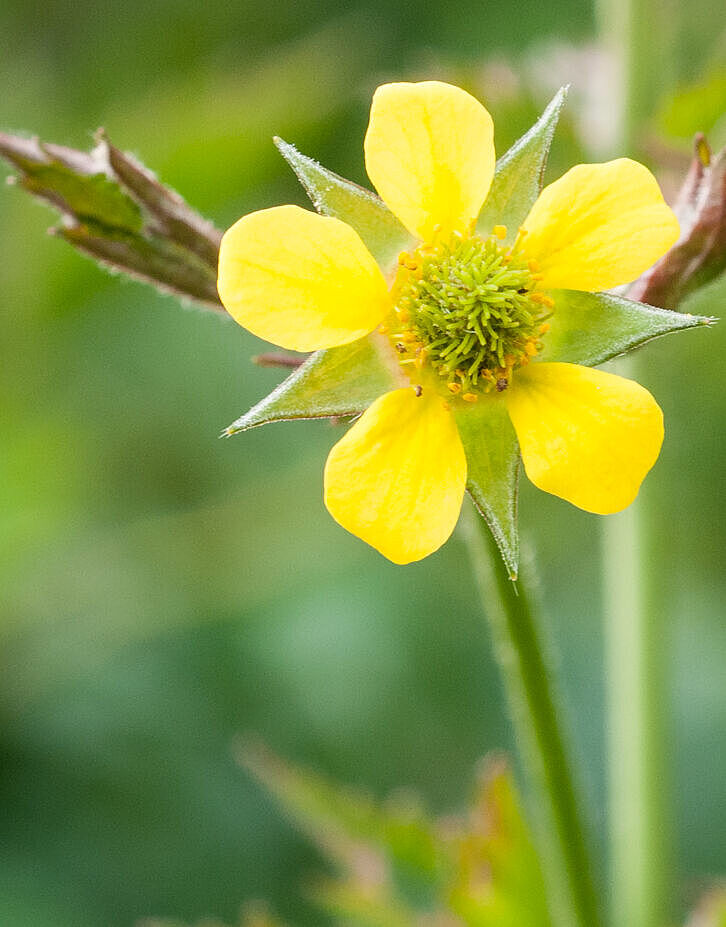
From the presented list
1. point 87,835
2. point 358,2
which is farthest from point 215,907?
point 358,2

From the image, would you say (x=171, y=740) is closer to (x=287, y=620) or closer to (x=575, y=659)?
(x=287, y=620)

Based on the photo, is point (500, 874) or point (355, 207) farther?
point (500, 874)

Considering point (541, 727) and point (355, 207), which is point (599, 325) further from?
point (541, 727)

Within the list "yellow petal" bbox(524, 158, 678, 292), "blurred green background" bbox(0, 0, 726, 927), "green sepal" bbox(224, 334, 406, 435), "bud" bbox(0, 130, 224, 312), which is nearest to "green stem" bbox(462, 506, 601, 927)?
"green sepal" bbox(224, 334, 406, 435)

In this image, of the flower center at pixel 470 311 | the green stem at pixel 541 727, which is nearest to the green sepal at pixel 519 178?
the flower center at pixel 470 311

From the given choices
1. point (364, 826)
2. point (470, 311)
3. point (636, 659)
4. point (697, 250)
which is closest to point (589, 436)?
point (470, 311)
